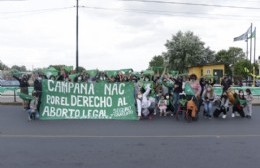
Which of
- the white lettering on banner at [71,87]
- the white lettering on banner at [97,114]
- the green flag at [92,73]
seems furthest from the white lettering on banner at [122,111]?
the green flag at [92,73]

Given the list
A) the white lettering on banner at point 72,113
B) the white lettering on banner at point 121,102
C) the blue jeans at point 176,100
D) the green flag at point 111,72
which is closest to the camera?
the white lettering on banner at point 72,113

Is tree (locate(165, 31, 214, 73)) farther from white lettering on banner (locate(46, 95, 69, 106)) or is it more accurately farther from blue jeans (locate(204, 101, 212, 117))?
white lettering on banner (locate(46, 95, 69, 106))

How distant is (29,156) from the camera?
8820 millimetres

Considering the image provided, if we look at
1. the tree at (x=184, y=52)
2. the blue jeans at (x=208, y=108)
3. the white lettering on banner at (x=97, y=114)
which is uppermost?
the tree at (x=184, y=52)

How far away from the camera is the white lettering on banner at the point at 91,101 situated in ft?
56.1

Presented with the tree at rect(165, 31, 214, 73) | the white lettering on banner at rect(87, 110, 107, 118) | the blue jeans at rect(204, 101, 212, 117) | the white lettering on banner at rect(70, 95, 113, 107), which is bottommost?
the white lettering on banner at rect(87, 110, 107, 118)

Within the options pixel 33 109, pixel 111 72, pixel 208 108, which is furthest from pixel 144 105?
pixel 111 72

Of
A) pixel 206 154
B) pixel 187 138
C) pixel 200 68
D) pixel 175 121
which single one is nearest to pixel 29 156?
pixel 206 154

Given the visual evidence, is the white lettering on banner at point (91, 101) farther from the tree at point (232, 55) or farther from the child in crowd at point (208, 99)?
the tree at point (232, 55)

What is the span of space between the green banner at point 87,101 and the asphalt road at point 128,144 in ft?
3.39

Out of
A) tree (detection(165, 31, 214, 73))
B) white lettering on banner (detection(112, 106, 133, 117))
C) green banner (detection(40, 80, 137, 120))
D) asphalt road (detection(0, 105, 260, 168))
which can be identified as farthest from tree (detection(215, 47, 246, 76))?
asphalt road (detection(0, 105, 260, 168))

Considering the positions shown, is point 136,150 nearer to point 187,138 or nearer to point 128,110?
point 187,138

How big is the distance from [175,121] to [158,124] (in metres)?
1.25

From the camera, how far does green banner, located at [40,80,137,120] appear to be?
16.7 metres
